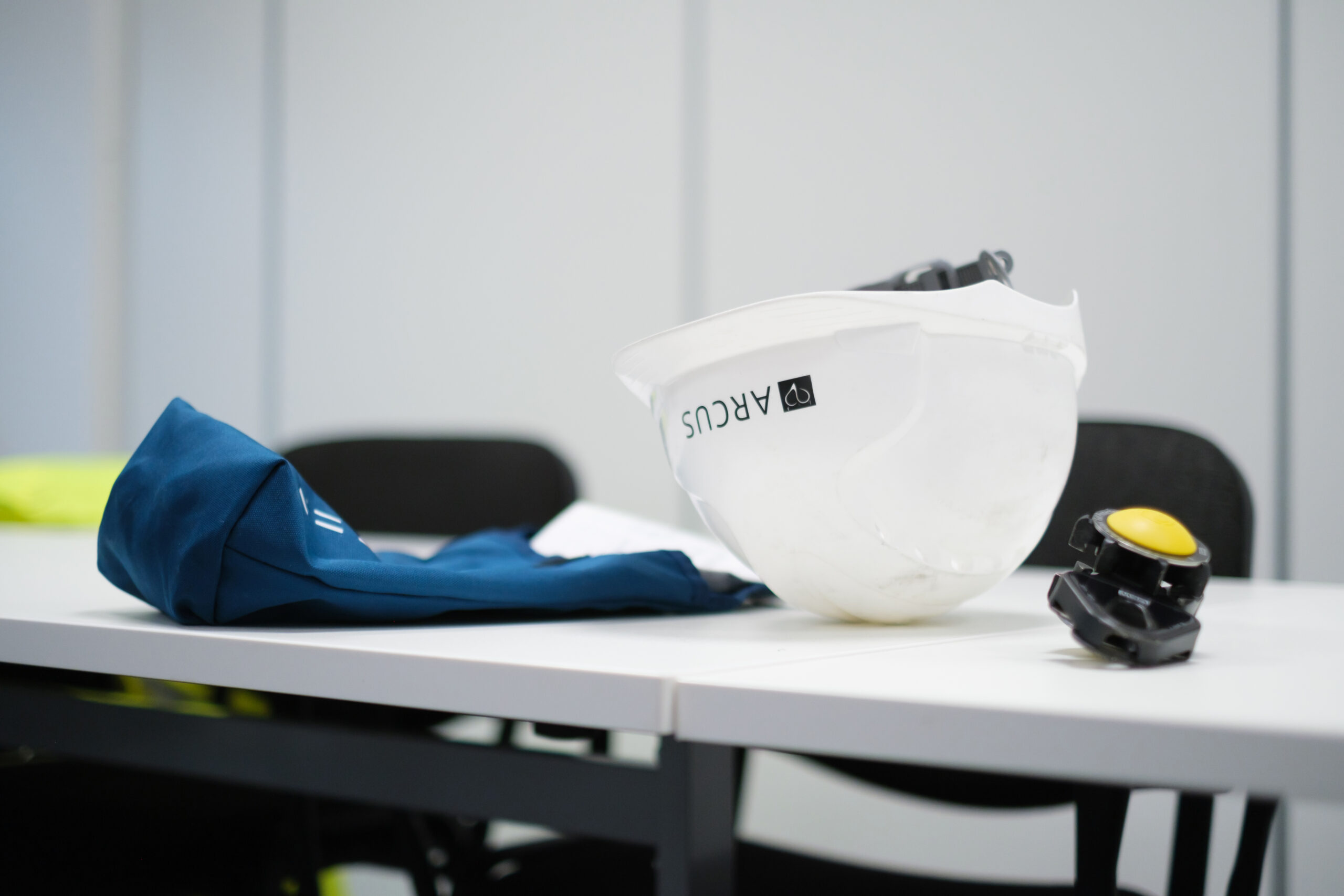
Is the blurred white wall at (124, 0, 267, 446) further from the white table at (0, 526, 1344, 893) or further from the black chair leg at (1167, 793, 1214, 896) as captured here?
the black chair leg at (1167, 793, 1214, 896)

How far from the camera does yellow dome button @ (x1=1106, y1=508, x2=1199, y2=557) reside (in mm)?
380

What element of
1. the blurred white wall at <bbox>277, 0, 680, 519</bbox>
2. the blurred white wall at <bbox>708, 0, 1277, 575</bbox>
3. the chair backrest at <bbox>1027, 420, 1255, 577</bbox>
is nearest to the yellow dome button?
the chair backrest at <bbox>1027, 420, 1255, 577</bbox>

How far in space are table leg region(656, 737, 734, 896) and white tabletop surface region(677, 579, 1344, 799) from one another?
27 mm

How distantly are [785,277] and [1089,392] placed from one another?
0.63 m

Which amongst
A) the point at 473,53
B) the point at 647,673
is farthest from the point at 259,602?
the point at 473,53

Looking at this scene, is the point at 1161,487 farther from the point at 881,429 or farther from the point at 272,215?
the point at 272,215

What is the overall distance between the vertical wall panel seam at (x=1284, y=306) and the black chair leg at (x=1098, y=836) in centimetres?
134

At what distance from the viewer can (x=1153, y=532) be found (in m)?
0.39

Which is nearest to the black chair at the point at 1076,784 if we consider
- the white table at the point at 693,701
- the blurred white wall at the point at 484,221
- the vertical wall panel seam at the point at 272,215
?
the white table at the point at 693,701

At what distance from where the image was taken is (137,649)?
43 cm

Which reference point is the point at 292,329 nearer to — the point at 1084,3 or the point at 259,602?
the point at 1084,3

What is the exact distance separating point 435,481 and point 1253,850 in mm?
1073

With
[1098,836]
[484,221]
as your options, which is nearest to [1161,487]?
[1098,836]

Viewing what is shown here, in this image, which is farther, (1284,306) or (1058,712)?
(1284,306)
